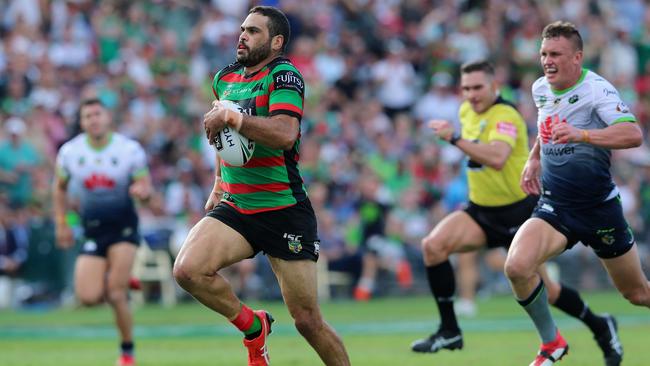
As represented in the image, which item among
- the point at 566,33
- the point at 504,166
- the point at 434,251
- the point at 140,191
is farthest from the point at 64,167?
the point at 566,33

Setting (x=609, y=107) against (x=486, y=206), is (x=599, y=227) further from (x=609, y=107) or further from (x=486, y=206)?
(x=486, y=206)

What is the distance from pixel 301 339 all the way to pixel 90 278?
355 centimetres

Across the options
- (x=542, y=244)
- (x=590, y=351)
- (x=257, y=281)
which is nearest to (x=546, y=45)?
(x=542, y=244)

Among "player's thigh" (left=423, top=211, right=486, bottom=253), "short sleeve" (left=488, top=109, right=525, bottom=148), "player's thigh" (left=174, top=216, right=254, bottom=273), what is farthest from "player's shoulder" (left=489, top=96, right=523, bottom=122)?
"player's thigh" (left=174, top=216, right=254, bottom=273)

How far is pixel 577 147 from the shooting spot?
9.88 metres

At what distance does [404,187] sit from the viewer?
23.5 meters

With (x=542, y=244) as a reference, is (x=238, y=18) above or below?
above

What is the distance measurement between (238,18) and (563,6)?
8713mm

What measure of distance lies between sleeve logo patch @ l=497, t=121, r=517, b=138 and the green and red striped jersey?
3.26 meters

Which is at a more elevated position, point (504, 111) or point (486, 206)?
point (504, 111)

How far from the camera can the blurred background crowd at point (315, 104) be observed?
20922mm

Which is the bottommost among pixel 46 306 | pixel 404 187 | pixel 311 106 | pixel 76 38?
pixel 46 306

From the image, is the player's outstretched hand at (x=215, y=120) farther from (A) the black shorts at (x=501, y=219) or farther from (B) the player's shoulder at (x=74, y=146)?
(B) the player's shoulder at (x=74, y=146)

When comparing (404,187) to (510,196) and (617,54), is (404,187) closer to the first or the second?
(617,54)
